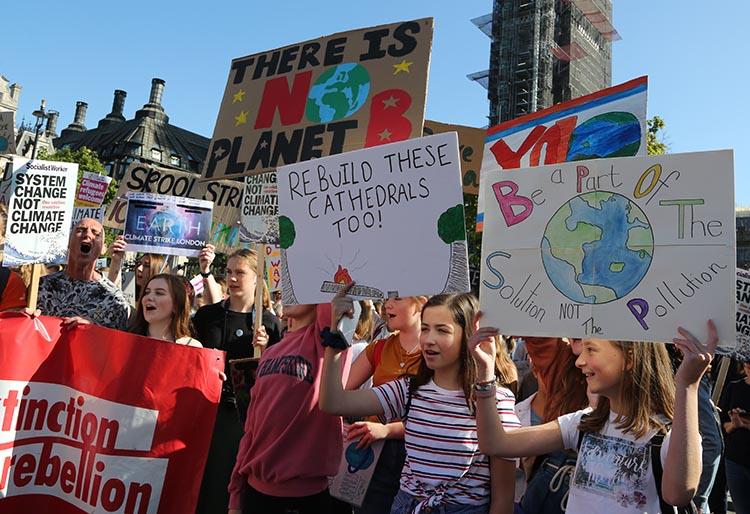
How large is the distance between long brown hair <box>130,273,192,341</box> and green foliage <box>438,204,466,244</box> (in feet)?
5.95

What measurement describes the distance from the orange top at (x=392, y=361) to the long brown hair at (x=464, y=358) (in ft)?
0.84

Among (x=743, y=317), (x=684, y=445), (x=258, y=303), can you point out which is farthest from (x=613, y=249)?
(x=743, y=317)

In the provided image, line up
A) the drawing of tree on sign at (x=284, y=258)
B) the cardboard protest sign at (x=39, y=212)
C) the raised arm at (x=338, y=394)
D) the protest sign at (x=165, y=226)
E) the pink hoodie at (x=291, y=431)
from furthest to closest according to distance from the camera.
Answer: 1. the protest sign at (x=165, y=226)
2. the cardboard protest sign at (x=39, y=212)
3. the drawing of tree on sign at (x=284, y=258)
4. the pink hoodie at (x=291, y=431)
5. the raised arm at (x=338, y=394)

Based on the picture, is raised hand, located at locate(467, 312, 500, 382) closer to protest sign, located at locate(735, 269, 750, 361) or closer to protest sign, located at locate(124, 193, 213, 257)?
protest sign, located at locate(735, 269, 750, 361)

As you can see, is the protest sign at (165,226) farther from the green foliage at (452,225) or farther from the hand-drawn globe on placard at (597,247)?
the hand-drawn globe on placard at (597,247)

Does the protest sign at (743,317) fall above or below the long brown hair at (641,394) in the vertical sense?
above

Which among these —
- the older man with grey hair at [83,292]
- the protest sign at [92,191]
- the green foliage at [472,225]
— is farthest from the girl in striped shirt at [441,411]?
the green foliage at [472,225]

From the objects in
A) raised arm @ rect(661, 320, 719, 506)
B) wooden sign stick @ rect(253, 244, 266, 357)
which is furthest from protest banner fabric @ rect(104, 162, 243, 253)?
raised arm @ rect(661, 320, 719, 506)

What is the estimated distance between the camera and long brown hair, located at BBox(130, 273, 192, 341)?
12.8ft

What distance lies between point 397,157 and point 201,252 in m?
2.82

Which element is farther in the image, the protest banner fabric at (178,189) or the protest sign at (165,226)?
the protest banner fabric at (178,189)

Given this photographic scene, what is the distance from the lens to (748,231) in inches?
1711

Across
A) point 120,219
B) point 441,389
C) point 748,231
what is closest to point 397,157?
point 441,389

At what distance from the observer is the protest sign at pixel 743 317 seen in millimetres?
4906
